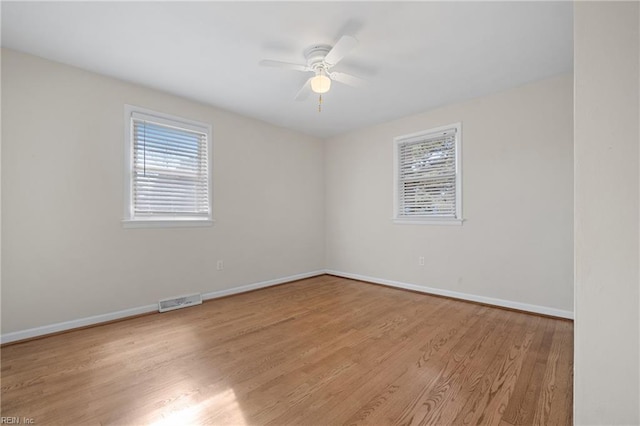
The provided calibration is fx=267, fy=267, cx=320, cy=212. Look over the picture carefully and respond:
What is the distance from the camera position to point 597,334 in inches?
45.2

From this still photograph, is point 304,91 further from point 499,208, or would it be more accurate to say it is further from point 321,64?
point 499,208

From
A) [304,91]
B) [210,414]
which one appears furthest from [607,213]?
[304,91]

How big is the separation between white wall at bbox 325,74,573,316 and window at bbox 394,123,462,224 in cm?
11

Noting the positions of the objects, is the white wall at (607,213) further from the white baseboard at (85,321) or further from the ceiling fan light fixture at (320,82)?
the white baseboard at (85,321)

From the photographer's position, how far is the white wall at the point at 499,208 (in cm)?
285

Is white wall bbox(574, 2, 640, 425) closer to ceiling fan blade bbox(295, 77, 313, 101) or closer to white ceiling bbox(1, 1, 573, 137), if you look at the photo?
white ceiling bbox(1, 1, 573, 137)

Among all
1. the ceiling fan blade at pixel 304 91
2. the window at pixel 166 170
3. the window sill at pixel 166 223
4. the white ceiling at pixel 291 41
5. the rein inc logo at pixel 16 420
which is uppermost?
the white ceiling at pixel 291 41

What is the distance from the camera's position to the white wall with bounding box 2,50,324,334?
2.35 metres

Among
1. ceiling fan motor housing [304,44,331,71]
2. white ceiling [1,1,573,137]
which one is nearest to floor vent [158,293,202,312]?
white ceiling [1,1,573,137]

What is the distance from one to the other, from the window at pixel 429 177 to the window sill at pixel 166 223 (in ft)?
9.18

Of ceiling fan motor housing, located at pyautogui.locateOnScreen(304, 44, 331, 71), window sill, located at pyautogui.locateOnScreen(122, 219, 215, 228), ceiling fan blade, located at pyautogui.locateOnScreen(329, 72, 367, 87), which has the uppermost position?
ceiling fan motor housing, located at pyautogui.locateOnScreen(304, 44, 331, 71)

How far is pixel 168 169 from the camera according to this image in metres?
3.25

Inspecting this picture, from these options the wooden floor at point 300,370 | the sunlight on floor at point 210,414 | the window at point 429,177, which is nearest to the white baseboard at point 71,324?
the wooden floor at point 300,370

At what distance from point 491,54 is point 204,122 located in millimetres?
3305
